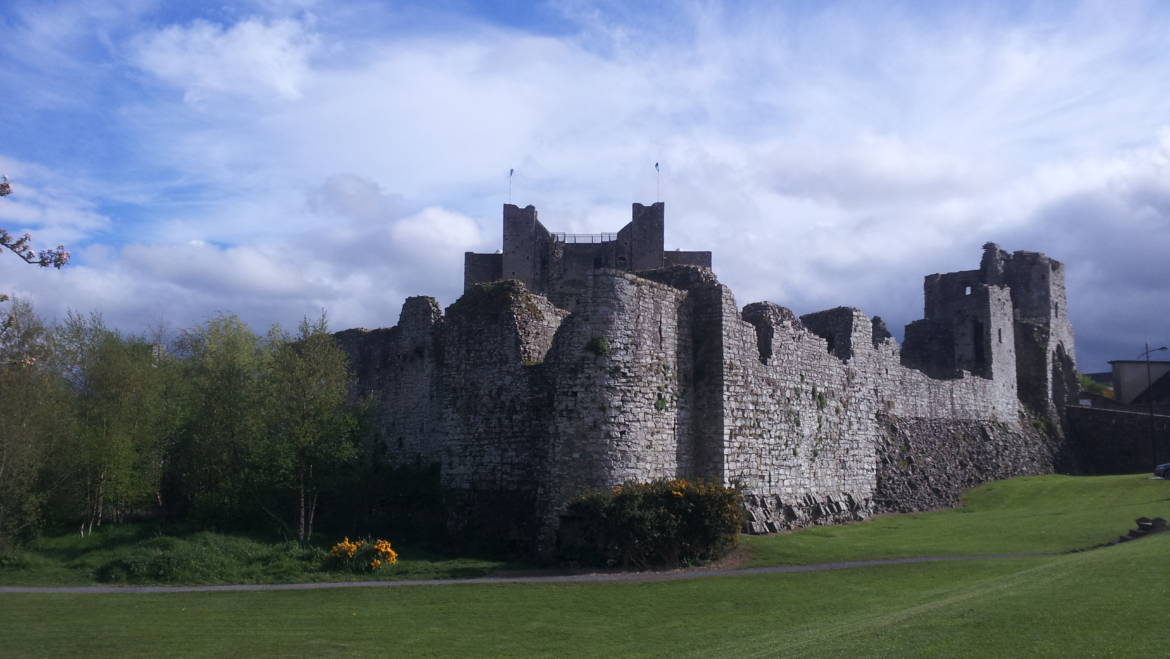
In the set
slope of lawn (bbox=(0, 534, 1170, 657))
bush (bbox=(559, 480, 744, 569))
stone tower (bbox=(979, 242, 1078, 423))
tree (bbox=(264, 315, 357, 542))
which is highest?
stone tower (bbox=(979, 242, 1078, 423))

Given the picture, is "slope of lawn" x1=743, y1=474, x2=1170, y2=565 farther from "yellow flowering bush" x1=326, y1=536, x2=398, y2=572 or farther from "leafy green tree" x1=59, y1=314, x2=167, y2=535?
"leafy green tree" x1=59, y1=314, x2=167, y2=535

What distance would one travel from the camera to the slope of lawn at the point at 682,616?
10766 millimetres

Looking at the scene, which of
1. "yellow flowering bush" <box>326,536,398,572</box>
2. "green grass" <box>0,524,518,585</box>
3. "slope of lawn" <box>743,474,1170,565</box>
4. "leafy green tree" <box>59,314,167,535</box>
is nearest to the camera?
"green grass" <box>0,524,518,585</box>

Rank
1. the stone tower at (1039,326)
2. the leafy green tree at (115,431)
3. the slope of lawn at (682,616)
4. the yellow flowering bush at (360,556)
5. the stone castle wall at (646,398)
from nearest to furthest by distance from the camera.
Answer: the slope of lawn at (682,616), the yellow flowering bush at (360,556), the stone castle wall at (646,398), the leafy green tree at (115,431), the stone tower at (1039,326)

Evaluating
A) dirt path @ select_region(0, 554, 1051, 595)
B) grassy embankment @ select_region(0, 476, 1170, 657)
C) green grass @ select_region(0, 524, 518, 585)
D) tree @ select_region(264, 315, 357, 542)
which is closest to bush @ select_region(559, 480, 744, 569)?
dirt path @ select_region(0, 554, 1051, 595)

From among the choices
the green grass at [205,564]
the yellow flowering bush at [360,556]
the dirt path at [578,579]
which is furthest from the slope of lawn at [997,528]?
the yellow flowering bush at [360,556]

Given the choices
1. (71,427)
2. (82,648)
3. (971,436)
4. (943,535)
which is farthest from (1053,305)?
(82,648)

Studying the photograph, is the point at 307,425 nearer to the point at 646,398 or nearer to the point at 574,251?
the point at 646,398

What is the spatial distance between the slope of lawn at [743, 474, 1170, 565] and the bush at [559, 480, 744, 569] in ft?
4.13

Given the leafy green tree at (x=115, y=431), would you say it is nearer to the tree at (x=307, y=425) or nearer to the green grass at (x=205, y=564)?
the green grass at (x=205, y=564)

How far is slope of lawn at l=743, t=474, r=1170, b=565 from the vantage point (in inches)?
880

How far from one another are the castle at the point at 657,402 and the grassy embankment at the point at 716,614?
3340 mm

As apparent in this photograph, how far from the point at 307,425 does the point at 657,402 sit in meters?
9.98

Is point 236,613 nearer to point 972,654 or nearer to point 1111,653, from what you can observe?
point 972,654
